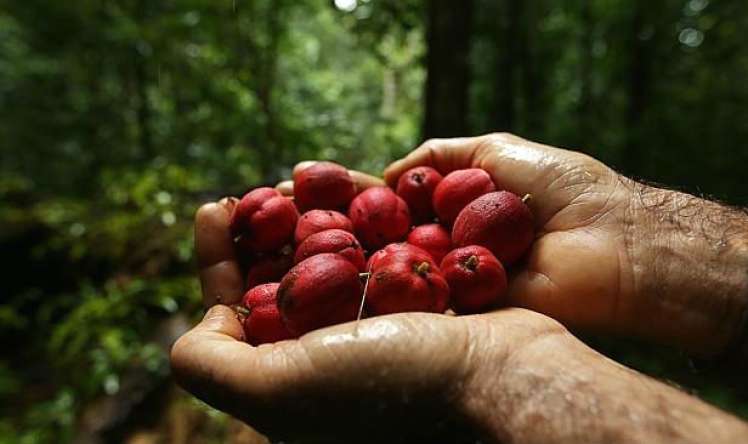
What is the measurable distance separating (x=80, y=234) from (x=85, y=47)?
513cm

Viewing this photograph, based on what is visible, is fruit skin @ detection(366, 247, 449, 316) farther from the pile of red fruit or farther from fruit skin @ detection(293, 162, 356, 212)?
fruit skin @ detection(293, 162, 356, 212)

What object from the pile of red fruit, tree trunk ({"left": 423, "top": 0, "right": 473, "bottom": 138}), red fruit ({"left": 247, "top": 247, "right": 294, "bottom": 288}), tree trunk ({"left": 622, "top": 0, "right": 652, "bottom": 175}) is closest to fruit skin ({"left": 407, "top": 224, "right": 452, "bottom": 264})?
the pile of red fruit

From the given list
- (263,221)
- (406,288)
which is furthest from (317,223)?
(406,288)

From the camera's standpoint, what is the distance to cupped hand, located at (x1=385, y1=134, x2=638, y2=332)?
231 centimetres

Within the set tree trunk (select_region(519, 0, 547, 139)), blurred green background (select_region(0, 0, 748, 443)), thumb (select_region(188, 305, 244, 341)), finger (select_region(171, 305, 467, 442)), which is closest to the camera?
finger (select_region(171, 305, 467, 442))

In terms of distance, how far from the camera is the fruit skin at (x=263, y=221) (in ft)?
8.21

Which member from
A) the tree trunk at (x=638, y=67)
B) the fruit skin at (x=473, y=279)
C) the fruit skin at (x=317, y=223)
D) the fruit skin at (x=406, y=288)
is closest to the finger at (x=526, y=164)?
the fruit skin at (x=473, y=279)

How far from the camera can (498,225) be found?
2.29m

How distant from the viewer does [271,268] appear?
97.7 inches

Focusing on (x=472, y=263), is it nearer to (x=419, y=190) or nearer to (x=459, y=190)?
(x=459, y=190)

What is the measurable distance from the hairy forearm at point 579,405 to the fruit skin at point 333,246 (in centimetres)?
80

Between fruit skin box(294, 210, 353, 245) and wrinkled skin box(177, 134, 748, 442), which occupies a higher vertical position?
fruit skin box(294, 210, 353, 245)

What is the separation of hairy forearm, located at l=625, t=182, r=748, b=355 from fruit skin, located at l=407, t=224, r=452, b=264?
86 cm

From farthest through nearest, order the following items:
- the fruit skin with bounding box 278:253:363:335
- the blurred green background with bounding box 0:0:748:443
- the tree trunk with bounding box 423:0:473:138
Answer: the tree trunk with bounding box 423:0:473:138
the blurred green background with bounding box 0:0:748:443
the fruit skin with bounding box 278:253:363:335
